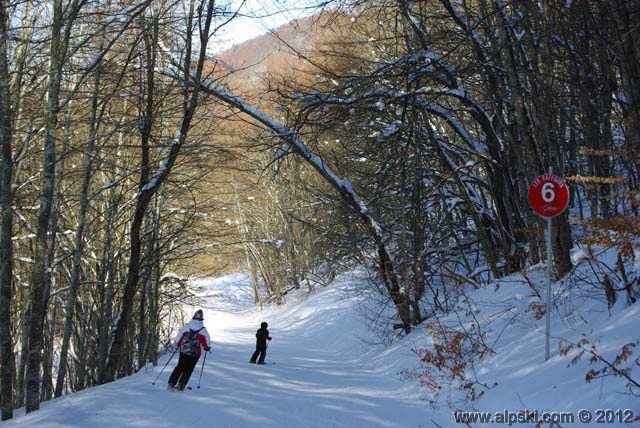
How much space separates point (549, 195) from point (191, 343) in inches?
285

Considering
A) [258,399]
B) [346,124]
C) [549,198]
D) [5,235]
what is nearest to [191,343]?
[258,399]

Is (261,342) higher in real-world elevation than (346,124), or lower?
lower

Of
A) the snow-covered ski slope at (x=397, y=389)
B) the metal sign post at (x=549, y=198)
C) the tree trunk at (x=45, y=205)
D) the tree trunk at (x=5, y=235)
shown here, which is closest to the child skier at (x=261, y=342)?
the snow-covered ski slope at (x=397, y=389)

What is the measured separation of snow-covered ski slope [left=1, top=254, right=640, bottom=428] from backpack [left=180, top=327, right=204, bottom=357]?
763mm

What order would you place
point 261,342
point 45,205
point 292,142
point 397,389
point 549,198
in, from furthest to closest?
point 261,342
point 292,142
point 397,389
point 45,205
point 549,198

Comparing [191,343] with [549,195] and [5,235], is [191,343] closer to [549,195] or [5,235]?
[5,235]

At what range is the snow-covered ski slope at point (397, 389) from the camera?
6.20 m

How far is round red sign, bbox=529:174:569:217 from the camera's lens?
7.51 metres

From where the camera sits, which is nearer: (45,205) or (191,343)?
(45,205)

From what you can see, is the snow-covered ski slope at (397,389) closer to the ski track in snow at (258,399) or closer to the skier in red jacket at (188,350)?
the ski track in snow at (258,399)

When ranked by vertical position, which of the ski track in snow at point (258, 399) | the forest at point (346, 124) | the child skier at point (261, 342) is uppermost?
the forest at point (346, 124)

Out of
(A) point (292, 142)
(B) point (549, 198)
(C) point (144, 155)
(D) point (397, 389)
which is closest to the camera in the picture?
(B) point (549, 198)

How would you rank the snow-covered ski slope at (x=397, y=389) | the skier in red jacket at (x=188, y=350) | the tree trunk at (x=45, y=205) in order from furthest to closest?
1. the skier in red jacket at (x=188, y=350)
2. the tree trunk at (x=45, y=205)
3. the snow-covered ski slope at (x=397, y=389)

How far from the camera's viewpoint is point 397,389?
10.8 meters
